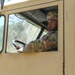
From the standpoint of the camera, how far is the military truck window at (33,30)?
2123 millimetres

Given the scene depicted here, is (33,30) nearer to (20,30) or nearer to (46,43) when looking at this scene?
(20,30)

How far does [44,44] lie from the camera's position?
6.97 ft

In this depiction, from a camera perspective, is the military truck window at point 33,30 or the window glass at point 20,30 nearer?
the military truck window at point 33,30

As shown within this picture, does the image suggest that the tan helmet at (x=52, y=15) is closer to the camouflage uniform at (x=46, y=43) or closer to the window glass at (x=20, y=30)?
the camouflage uniform at (x=46, y=43)

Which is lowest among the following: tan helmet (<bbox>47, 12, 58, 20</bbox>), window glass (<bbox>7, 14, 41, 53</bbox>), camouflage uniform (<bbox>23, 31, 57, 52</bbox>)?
camouflage uniform (<bbox>23, 31, 57, 52</bbox>)

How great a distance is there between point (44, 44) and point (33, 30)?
0.84 feet

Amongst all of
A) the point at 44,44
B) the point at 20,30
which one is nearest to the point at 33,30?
the point at 20,30

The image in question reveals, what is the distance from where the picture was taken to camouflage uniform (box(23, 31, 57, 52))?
208cm

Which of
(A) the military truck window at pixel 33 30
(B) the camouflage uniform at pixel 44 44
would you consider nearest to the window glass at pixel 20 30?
(A) the military truck window at pixel 33 30

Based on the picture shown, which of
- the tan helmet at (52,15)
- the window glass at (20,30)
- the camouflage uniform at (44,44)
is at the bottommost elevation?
the camouflage uniform at (44,44)

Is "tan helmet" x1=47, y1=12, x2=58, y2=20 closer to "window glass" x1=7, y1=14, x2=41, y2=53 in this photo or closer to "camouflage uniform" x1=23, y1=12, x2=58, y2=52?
"camouflage uniform" x1=23, y1=12, x2=58, y2=52

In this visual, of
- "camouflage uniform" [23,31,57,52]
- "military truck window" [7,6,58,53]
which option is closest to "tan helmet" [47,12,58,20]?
"military truck window" [7,6,58,53]

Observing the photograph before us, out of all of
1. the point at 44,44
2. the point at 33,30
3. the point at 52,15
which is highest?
the point at 52,15

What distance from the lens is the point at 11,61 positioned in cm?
221
